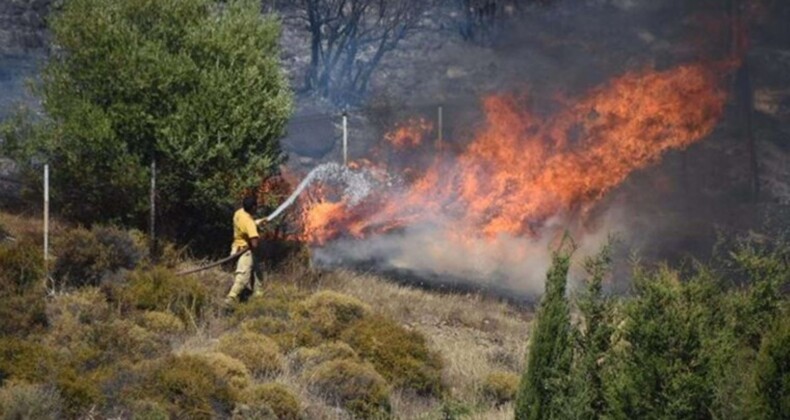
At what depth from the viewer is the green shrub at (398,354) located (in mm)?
17766

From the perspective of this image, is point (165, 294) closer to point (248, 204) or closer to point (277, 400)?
point (248, 204)

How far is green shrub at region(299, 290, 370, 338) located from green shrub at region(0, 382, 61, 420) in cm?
564

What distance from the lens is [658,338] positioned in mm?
12320

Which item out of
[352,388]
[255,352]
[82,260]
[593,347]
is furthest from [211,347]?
[593,347]

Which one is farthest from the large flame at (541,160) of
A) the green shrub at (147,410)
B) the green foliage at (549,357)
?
the green foliage at (549,357)

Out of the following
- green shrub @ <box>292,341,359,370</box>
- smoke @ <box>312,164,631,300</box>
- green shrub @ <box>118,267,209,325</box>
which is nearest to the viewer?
green shrub @ <box>292,341,359,370</box>

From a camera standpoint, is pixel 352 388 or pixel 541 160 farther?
pixel 541 160

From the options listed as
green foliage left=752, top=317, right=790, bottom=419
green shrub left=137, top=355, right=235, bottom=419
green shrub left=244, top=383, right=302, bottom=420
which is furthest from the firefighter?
green foliage left=752, top=317, right=790, bottom=419

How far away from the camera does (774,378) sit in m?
10.6

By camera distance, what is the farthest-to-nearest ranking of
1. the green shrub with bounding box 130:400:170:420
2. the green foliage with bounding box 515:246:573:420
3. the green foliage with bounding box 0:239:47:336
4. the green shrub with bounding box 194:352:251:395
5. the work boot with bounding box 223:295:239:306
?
the work boot with bounding box 223:295:239:306
the green foliage with bounding box 0:239:47:336
the green shrub with bounding box 194:352:251:395
the green shrub with bounding box 130:400:170:420
the green foliage with bounding box 515:246:573:420

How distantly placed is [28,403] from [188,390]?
2.03 metres

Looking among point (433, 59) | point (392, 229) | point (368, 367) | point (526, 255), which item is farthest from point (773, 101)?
point (368, 367)

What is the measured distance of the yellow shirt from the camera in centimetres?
1964

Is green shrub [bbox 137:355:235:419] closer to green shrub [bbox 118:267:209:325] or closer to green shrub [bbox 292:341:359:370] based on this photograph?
green shrub [bbox 292:341:359:370]
